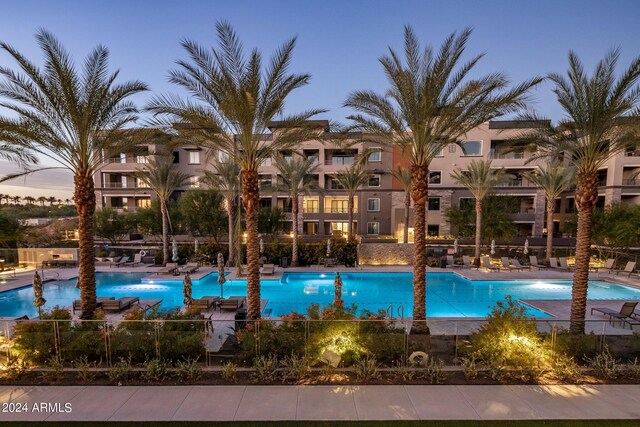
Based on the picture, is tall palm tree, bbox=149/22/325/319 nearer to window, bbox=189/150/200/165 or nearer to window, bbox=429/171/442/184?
window, bbox=429/171/442/184

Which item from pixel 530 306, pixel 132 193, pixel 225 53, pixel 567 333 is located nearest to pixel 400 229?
pixel 530 306

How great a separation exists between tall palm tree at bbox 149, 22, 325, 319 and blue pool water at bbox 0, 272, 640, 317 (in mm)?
6747

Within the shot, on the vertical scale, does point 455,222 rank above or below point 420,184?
below

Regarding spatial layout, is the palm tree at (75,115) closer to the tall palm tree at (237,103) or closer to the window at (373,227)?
the tall palm tree at (237,103)

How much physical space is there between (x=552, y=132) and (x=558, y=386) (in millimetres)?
8679

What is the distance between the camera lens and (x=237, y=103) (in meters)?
9.87

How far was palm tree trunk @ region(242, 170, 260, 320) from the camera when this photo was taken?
10.6 m

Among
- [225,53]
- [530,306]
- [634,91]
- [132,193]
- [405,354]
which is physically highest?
[225,53]

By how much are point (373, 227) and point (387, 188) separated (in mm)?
5326

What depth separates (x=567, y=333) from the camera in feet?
29.0

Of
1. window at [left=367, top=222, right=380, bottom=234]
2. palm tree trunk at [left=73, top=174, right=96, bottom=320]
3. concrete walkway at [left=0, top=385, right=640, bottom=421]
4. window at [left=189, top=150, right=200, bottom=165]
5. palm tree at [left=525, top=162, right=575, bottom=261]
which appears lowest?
concrete walkway at [left=0, top=385, right=640, bottom=421]

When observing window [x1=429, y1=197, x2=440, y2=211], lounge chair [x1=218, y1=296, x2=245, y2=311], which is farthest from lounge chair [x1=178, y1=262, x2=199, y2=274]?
window [x1=429, y1=197, x2=440, y2=211]

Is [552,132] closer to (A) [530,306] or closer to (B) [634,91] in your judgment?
(B) [634,91]

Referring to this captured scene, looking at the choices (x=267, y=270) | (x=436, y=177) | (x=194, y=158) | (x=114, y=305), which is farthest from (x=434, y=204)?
(x=114, y=305)
